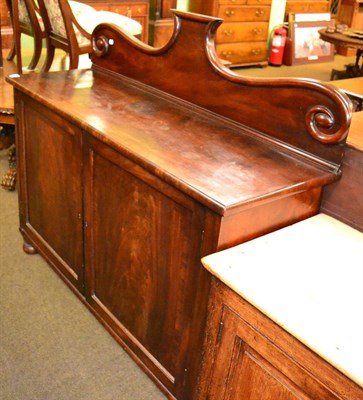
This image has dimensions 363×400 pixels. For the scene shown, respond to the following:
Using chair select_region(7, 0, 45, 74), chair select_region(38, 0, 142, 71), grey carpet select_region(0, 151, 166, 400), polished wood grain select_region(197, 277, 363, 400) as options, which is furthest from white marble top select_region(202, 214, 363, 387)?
chair select_region(7, 0, 45, 74)

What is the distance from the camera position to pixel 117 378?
1621 mm

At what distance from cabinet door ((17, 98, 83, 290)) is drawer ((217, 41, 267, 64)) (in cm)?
413

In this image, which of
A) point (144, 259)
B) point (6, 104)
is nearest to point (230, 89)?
point (144, 259)

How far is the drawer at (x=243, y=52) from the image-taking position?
5734 mm

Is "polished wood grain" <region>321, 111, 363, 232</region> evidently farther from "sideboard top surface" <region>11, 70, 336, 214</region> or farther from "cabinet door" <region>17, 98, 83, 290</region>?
"cabinet door" <region>17, 98, 83, 290</region>

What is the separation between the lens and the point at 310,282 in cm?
105

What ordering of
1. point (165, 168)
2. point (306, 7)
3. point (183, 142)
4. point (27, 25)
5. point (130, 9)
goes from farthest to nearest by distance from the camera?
point (306, 7)
point (130, 9)
point (27, 25)
point (183, 142)
point (165, 168)

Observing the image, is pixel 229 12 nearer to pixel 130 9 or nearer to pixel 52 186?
pixel 130 9

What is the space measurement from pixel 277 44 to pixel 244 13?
698 millimetres

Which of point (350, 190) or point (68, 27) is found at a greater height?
point (68, 27)

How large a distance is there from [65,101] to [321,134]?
848 millimetres

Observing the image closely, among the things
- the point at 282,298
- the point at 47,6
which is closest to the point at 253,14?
the point at 47,6

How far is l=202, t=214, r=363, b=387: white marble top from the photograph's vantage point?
2.93ft

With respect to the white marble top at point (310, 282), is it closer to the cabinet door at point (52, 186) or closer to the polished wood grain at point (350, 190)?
the polished wood grain at point (350, 190)
